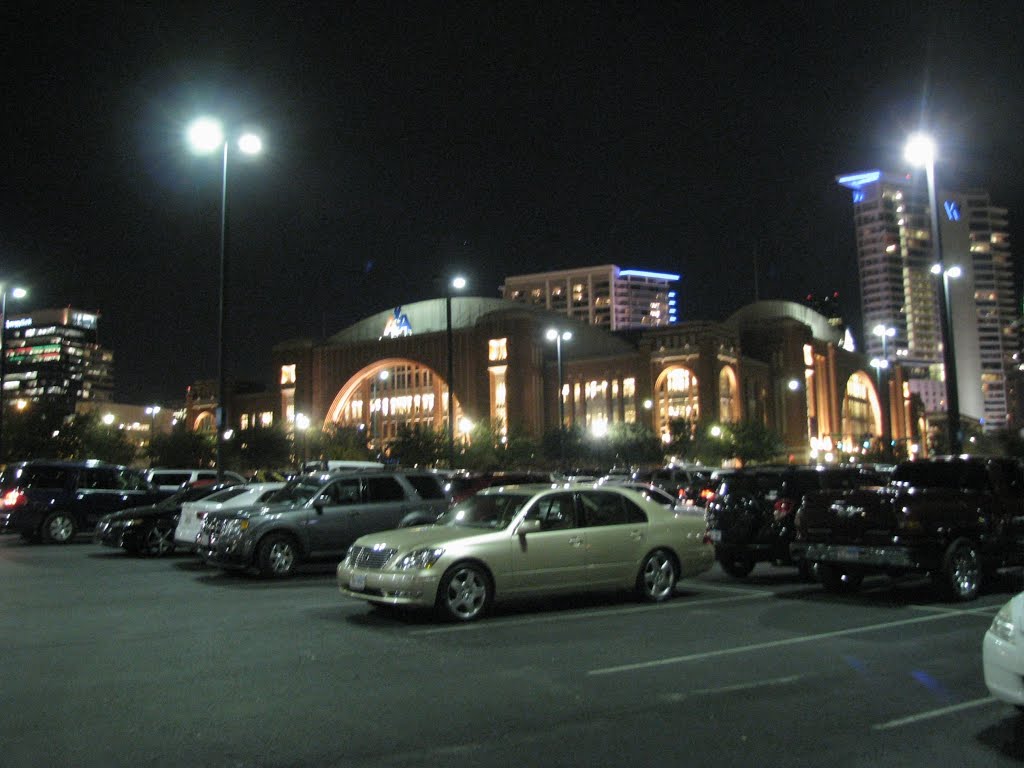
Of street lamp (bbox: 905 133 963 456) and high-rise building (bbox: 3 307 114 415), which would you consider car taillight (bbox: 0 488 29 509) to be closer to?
street lamp (bbox: 905 133 963 456)

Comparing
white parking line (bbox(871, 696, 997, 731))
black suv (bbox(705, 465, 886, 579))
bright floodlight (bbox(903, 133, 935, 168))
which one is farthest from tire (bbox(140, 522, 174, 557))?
bright floodlight (bbox(903, 133, 935, 168))

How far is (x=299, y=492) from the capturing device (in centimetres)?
1563

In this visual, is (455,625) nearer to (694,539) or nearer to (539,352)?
(694,539)

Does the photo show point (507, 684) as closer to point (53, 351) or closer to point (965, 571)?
point (965, 571)

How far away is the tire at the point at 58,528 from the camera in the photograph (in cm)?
2123

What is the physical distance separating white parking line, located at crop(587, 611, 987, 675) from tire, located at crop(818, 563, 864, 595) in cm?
183

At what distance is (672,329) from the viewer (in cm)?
8756

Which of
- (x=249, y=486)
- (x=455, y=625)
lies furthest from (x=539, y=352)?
(x=455, y=625)

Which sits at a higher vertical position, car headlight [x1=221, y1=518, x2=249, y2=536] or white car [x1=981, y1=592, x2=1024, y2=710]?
car headlight [x1=221, y1=518, x2=249, y2=536]

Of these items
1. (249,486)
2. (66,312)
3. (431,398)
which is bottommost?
(249,486)

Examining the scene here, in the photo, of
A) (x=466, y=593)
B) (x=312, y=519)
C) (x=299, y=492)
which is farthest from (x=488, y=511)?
(x=299, y=492)

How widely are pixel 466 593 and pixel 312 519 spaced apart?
5.34 metres

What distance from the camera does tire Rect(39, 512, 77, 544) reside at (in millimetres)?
21234

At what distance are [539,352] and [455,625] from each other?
3252 inches
